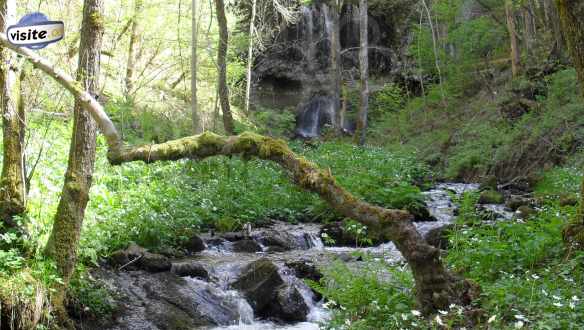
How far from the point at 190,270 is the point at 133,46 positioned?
15.2m

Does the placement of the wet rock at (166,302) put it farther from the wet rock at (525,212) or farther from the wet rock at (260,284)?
the wet rock at (525,212)

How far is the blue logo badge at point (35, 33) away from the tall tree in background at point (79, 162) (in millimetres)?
1949

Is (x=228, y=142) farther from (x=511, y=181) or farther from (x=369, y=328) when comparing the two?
(x=511, y=181)

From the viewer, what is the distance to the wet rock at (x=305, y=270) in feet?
28.8

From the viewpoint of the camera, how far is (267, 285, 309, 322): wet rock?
779 cm

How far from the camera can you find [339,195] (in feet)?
18.3

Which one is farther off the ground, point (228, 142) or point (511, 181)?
point (228, 142)

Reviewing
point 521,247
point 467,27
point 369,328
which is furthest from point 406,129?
point 369,328

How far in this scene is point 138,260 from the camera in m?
8.48

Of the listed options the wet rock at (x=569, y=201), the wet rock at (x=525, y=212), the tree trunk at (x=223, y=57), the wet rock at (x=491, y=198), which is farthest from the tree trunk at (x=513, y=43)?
the wet rock at (x=569, y=201)

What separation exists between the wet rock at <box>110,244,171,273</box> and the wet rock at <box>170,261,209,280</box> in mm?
171

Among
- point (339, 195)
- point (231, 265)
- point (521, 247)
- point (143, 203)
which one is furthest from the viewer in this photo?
point (143, 203)

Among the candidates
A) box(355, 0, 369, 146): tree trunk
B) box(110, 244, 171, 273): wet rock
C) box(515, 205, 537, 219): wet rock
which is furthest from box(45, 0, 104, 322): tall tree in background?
box(355, 0, 369, 146): tree trunk

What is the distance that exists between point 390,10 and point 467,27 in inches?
428
